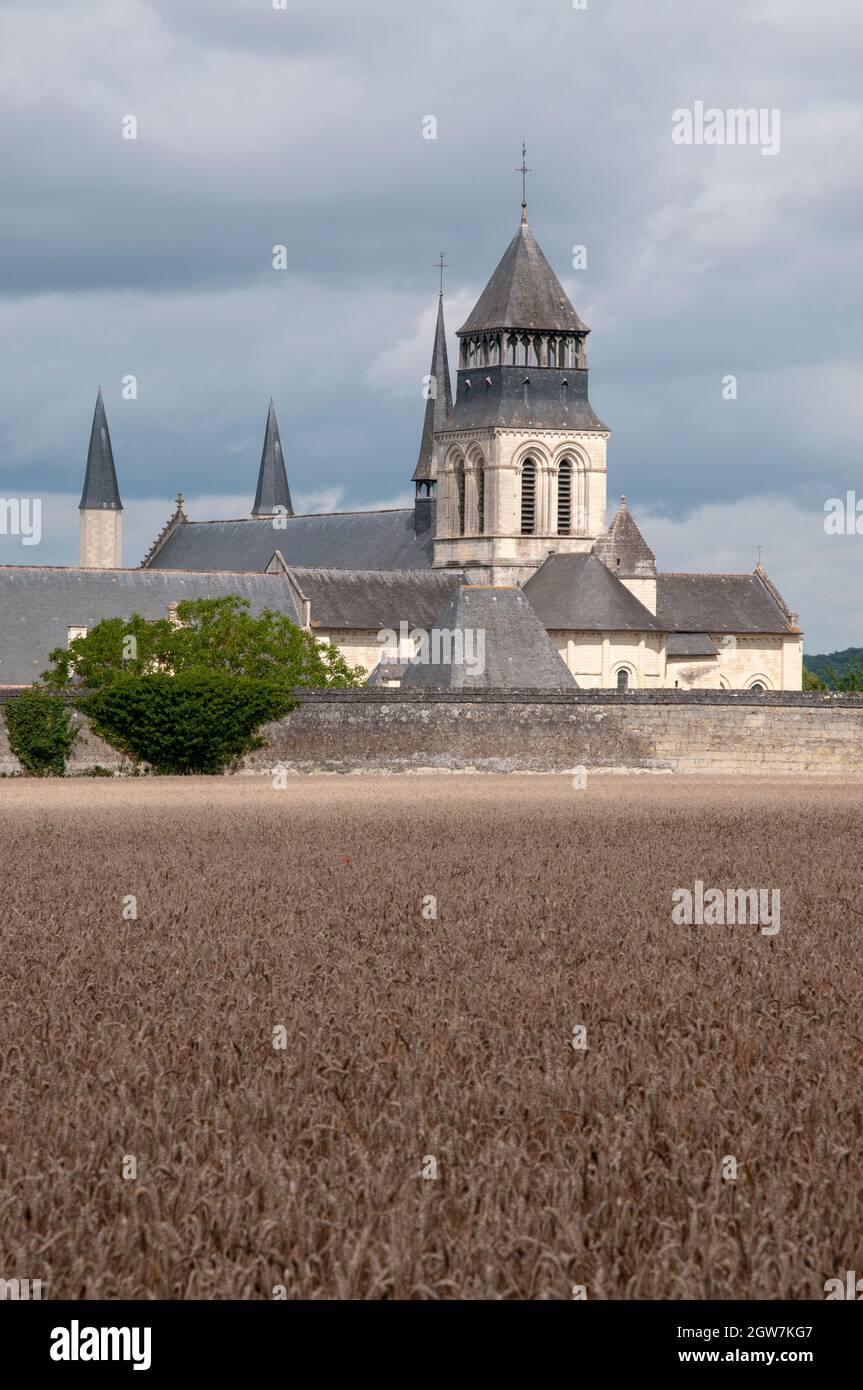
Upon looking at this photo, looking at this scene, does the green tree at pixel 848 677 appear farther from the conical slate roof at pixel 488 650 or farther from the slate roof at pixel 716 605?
the conical slate roof at pixel 488 650

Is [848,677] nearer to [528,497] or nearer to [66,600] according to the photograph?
[528,497]

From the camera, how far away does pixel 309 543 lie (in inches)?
3659

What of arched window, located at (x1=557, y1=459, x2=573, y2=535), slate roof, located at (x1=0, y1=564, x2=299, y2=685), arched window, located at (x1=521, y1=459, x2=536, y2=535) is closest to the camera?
slate roof, located at (x1=0, y1=564, x2=299, y2=685)

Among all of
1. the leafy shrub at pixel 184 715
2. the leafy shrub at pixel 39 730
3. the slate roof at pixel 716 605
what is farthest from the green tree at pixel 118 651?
the slate roof at pixel 716 605

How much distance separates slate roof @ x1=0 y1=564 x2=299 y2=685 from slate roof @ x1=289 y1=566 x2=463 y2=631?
418 centimetres

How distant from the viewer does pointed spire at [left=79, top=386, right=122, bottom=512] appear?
10562 cm

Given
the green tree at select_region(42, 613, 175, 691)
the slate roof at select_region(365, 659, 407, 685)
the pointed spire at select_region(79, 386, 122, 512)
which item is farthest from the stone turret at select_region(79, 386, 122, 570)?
the green tree at select_region(42, 613, 175, 691)

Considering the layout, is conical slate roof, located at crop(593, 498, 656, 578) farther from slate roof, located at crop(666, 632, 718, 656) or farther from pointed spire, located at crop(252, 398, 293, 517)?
pointed spire, located at crop(252, 398, 293, 517)

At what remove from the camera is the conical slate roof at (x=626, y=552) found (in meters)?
79.0

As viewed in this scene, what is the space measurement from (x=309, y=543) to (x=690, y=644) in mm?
23090

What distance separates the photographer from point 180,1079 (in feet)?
25.2
